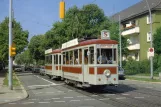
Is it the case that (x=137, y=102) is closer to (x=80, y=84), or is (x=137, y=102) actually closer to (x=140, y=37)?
(x=80, y=84)

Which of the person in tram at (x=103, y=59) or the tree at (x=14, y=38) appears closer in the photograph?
the person in tram at (x=103, y=59)

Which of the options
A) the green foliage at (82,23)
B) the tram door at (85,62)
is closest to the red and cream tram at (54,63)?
the tram door at (85,62)

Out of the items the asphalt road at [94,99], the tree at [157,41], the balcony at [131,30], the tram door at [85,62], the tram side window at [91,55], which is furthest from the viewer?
the balcony at [131,30]

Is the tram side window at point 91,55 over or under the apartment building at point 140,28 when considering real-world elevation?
under

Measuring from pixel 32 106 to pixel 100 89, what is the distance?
837 centimetres

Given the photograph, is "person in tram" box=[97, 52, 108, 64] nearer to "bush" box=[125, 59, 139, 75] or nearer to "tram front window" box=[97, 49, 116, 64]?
"tram front window" box=[97, 49, 116, 64]

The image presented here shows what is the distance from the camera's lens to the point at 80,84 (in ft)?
75.7

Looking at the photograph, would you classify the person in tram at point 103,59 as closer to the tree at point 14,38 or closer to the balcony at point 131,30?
the tree at point 14,38

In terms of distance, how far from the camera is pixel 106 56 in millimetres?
20453

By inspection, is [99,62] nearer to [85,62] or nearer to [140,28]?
[85,62]

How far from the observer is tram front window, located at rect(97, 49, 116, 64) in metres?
20.2

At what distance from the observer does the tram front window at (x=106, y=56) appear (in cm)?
2022

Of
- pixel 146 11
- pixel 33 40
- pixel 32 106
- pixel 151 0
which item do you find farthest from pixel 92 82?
pixel 33 40

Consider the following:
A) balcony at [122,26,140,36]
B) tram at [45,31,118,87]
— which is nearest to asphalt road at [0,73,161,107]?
tram at [45,31,118,87]
